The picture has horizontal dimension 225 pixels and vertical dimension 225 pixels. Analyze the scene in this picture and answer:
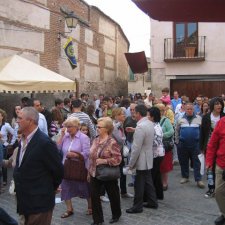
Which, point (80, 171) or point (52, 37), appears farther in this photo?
point (52, 37)

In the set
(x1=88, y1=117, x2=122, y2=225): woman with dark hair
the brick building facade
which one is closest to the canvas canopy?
the brick building facade

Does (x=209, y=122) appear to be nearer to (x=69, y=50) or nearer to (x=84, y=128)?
(x=84, y=128)

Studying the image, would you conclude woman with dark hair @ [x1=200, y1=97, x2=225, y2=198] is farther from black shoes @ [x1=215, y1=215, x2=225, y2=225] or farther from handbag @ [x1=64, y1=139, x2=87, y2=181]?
handbag @ [x1=64, y1=139, x2=87, y2=181]

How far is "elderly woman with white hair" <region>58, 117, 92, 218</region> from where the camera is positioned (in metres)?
6.03

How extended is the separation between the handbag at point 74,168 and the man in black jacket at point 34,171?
201 cm

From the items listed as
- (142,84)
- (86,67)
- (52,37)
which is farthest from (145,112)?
(142,84)

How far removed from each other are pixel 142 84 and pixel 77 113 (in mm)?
26881

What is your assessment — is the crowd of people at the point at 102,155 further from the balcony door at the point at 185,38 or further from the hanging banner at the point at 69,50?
the balcony door at the point at 185,38

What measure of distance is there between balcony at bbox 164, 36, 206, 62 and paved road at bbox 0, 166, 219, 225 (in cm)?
1284

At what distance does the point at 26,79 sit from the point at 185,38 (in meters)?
11.9

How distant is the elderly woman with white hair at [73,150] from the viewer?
6.03 m

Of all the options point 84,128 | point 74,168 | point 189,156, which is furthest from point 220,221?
point 84,128

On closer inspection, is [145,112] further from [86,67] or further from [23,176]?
[86,67]

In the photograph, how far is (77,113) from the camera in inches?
286
